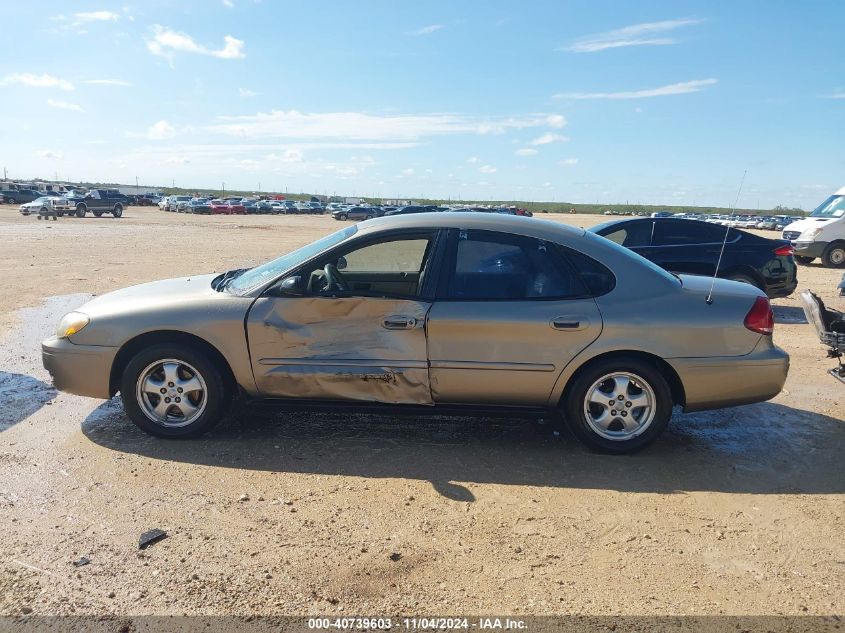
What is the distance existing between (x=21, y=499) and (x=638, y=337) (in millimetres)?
3941

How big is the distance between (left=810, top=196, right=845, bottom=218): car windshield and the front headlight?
1891 centimetres

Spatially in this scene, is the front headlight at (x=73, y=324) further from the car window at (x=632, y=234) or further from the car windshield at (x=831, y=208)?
the car windshield at (x=831, y=208)

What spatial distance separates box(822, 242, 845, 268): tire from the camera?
1723 centimetres

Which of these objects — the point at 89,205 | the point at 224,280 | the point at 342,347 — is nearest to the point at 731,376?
the point at 342,347

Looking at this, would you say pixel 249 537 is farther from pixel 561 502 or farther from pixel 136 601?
pixel 561 502

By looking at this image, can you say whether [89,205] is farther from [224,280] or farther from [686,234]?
[224,280]

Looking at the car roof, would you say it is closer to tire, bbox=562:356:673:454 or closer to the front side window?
the front side window

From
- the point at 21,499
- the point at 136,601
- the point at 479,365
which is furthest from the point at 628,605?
the point at 21,499

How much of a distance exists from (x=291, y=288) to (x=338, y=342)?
1.65 ft

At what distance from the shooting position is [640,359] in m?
4.41

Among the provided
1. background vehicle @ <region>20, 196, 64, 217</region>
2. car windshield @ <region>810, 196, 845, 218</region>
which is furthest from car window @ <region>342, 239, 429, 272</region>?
background vehicle @ <region>20, 196, 64, 217</region>

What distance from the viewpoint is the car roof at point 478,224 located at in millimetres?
4625

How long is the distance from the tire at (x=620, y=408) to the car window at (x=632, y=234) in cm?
595

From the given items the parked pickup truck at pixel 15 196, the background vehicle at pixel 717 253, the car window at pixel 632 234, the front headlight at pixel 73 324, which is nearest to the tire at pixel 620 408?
the front headlight at pixel 73 324
